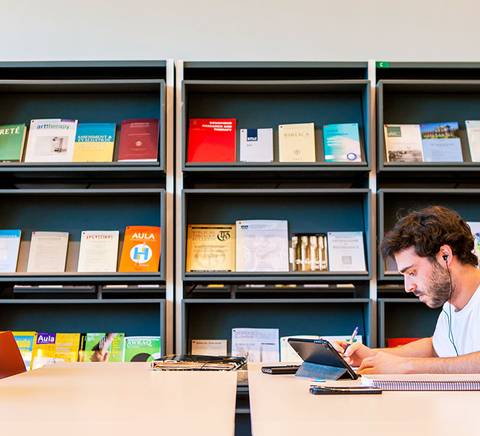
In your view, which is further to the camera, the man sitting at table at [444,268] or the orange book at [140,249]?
the orange book at [140,249]

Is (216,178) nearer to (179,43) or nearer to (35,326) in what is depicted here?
(179,43)

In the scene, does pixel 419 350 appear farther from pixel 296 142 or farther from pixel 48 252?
pixel 48 252

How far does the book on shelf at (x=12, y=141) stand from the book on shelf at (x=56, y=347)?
0.98 m

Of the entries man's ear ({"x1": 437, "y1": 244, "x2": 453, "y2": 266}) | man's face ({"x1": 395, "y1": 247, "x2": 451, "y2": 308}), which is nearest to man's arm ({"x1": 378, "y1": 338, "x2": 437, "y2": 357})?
man's face ({"x1": 395, "y1": 247, "x2": 451, "y2": 308})

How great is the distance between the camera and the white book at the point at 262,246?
3342 millimetres

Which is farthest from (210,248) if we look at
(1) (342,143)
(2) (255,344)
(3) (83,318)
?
(1) (342,143)

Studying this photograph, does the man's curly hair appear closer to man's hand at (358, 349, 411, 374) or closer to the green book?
man's hand at (358, 349, 411, 374)

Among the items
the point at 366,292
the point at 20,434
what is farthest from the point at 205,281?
the point at 20,434

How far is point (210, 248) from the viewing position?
134 inches

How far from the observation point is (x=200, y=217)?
3543 mm

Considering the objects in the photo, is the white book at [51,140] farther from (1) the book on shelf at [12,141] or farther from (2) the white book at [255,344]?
(2) the white book at [255,344]

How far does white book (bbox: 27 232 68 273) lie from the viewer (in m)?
3.40

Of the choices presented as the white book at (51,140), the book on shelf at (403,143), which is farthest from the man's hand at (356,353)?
the white book at (51,140)

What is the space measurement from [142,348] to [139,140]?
1.13m
